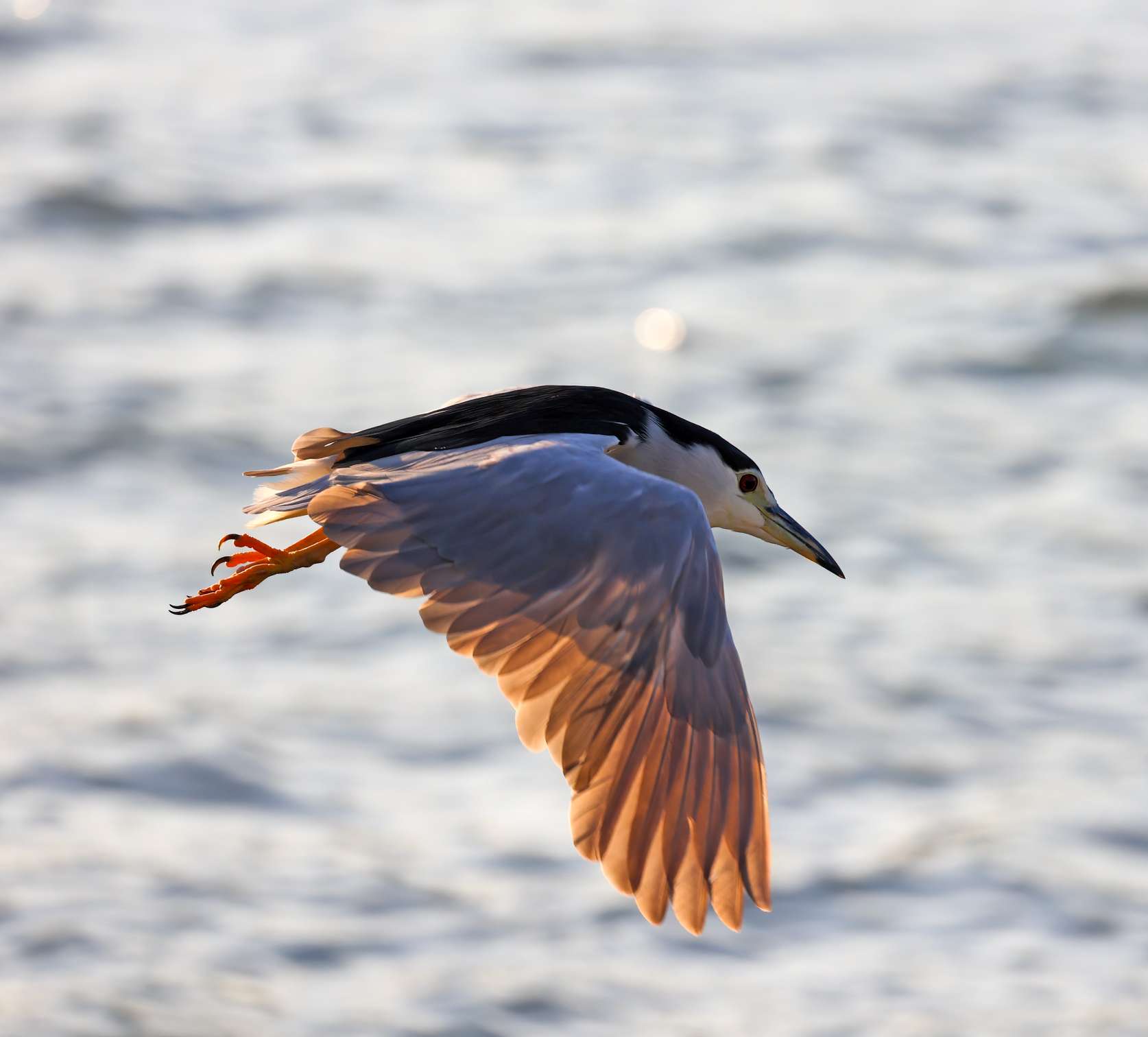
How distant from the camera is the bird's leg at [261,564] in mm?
5695

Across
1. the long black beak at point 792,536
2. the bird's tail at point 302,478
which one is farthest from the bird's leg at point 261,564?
the long black beak at point 792,536

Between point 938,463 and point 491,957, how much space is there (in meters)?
5.92

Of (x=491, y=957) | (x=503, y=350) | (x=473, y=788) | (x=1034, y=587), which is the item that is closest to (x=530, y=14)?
(x=503, y=350)

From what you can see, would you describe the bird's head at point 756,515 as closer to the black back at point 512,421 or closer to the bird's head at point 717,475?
the bird's head at point 717,475

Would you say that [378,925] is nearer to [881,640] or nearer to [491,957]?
[491,957]

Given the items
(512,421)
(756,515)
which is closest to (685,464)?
(756,515)

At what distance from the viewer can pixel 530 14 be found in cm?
2119

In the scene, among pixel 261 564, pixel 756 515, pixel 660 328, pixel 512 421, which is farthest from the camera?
pixel 660 328

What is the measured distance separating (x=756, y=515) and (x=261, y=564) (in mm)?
1474

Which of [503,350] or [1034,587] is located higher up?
[503,350]

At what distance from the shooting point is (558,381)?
47.9 feet

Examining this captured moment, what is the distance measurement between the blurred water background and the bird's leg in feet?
16.2

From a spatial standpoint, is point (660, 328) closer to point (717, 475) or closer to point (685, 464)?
point (717, 475)

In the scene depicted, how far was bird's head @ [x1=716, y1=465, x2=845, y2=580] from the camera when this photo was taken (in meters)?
6.17
